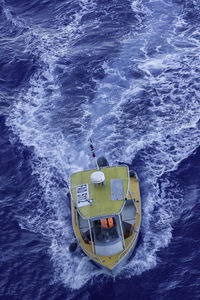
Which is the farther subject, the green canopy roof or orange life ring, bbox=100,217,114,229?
orange life ring, bbox=100,217,114,229

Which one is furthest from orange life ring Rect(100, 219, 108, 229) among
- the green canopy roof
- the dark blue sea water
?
the dark blue sea water

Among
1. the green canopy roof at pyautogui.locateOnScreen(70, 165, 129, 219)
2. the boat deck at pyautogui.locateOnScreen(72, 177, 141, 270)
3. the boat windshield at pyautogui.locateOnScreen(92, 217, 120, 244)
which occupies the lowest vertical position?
the boat deck at pyautogui.locateOnScreen(72, 177, 141, 270)

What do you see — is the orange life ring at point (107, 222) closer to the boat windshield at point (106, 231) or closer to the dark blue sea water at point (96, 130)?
the boat windshield at point (106, 231)

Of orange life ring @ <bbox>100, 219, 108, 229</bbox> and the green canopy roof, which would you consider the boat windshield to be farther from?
the green canopy roof

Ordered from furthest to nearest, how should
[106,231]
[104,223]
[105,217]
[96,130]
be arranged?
[96,130] → [106,231] → [104,223] → [105,217]

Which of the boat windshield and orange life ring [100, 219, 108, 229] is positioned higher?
orange life ring [100, 219, 108, 229]

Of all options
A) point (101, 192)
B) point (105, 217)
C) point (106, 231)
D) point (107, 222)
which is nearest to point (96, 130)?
point (101, 192)

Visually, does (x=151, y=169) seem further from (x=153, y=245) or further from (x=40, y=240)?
(x=40, y=240)

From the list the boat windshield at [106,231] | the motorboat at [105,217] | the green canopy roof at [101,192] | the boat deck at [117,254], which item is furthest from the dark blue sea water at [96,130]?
the green canopy roof at [101,192]

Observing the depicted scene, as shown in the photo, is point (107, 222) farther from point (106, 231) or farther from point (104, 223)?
point (106, 231)
